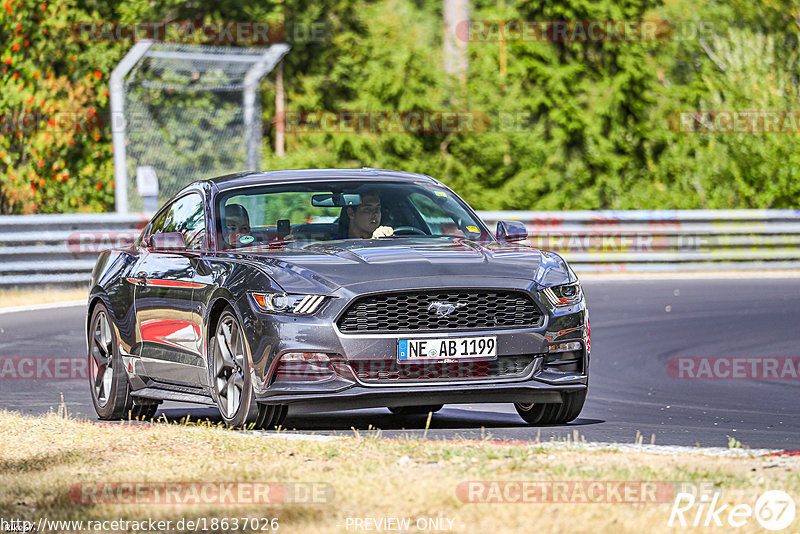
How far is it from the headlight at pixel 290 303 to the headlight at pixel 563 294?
133cm

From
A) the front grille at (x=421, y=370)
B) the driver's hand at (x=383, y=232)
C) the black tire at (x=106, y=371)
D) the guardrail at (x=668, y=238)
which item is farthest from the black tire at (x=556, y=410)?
the guardrail at (x=668, y=238)

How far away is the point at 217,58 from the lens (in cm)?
2486

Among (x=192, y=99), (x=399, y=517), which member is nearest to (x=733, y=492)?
(x=399, y=517)

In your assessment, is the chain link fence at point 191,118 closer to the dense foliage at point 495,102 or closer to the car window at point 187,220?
the dense foliage at point 495,102

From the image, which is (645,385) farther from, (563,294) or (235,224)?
(235,224)

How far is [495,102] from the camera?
118 ft

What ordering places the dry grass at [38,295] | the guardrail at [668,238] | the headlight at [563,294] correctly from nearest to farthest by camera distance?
the headlight at [563,294] < the dry grass at [38,295] < the guardrail at [668,238]

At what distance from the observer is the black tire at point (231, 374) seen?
348 inches

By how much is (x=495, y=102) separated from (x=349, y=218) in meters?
26.3

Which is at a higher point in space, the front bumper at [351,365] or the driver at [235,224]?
the driver at [235,224]

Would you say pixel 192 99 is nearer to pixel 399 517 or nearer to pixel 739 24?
pixel 739 24

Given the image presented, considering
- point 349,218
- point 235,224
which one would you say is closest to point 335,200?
point 349,218

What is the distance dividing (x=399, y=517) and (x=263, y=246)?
398 centimetres

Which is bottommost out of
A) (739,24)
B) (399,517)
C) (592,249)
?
(592,249)
